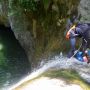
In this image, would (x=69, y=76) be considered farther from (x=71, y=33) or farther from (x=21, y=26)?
(x=21, y=26)

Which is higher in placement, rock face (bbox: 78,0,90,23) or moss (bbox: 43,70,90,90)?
rock face (bbox: 78,0,90,23)

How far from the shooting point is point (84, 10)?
57.3 feet

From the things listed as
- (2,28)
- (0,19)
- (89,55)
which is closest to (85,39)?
(89,55)

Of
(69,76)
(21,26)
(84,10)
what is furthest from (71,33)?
(21,26)

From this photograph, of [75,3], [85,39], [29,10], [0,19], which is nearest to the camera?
[85,39]

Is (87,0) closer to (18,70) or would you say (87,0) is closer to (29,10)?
(29,10)

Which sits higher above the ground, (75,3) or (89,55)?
(75,3)

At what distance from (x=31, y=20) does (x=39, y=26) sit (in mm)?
966

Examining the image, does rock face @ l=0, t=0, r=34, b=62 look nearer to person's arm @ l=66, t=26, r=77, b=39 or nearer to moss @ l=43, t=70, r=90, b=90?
person's arm @ l=66, t=26, r=77, b=39

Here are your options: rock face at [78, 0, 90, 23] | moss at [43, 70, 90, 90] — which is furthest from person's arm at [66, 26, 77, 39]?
rock face at [78, 0, 90, 23]

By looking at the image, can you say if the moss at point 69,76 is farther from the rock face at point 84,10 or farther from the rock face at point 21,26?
the rock face at point 21,26

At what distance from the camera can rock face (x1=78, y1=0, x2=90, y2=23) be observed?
55.5ft

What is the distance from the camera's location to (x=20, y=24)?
20.9m

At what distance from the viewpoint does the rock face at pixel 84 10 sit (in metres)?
16.9
